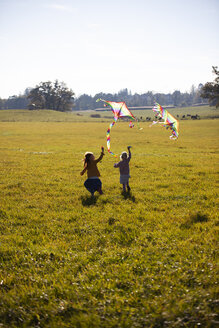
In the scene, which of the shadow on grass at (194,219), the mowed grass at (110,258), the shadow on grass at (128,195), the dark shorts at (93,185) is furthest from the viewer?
the dark shorts at (93,185)

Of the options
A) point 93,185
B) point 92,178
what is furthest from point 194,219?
point 92,178

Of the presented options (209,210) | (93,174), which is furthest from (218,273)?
(93,174)

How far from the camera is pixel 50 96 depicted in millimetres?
144000

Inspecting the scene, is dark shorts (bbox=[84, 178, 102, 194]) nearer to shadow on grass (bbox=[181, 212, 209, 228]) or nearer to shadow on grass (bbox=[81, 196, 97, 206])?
shadow on grass (bbox=[81, 196, 97, 206])

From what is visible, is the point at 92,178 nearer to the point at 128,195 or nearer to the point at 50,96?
the point at 128,195

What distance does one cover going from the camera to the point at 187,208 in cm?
753

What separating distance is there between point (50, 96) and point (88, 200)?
14577 cm

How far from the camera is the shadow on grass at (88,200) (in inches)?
325

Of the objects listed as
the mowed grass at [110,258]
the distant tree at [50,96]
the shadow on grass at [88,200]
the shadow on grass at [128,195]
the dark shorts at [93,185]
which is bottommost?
the mowed grass at [110,258]

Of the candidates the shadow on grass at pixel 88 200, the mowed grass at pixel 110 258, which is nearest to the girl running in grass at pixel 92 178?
the shadow on grass at pixel 88 200

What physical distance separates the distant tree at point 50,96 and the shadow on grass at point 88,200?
14137 centimetres

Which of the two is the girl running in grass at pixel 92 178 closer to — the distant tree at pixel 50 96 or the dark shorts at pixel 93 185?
the dark shorts at pixel 93 185

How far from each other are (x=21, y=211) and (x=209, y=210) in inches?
228

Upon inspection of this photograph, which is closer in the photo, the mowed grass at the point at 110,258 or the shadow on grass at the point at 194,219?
the mowed grass at the point at 110,258
